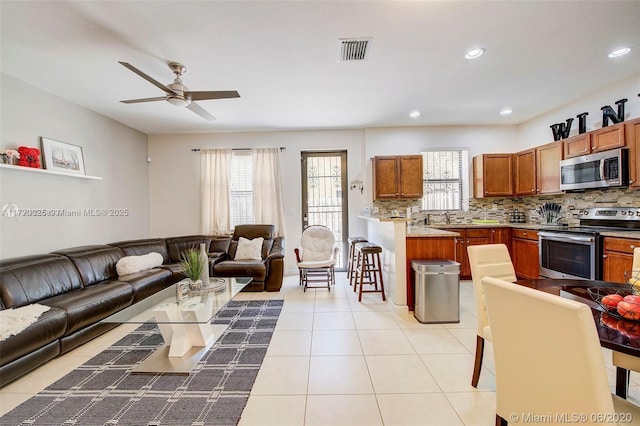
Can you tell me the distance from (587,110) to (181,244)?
6551 mm

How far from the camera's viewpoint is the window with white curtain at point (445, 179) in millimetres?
5125

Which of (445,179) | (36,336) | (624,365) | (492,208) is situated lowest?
(36,336)

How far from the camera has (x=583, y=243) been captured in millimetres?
3168

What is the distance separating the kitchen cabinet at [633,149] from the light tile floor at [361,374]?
2000 mm

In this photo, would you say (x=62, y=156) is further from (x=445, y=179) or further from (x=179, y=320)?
(x=445, y=179)

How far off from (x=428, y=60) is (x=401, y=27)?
0.68m

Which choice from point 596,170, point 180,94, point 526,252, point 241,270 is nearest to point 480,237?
point 526,252

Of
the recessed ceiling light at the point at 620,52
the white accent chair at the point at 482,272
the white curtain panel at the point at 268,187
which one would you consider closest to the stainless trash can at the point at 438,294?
the white accent chair at the point at 482,272

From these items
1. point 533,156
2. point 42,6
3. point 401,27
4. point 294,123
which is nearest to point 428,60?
point 401,27

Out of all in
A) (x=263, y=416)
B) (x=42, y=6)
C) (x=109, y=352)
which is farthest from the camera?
(x=109, y=352)

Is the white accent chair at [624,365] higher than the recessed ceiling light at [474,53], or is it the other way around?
the recessed ceiling light at [474,53]

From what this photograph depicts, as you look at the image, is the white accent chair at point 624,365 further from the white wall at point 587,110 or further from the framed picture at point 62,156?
the framed picture at point 62,156

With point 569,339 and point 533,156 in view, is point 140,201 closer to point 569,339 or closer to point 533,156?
point 569,339

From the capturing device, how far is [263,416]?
→ 67.0 inches
